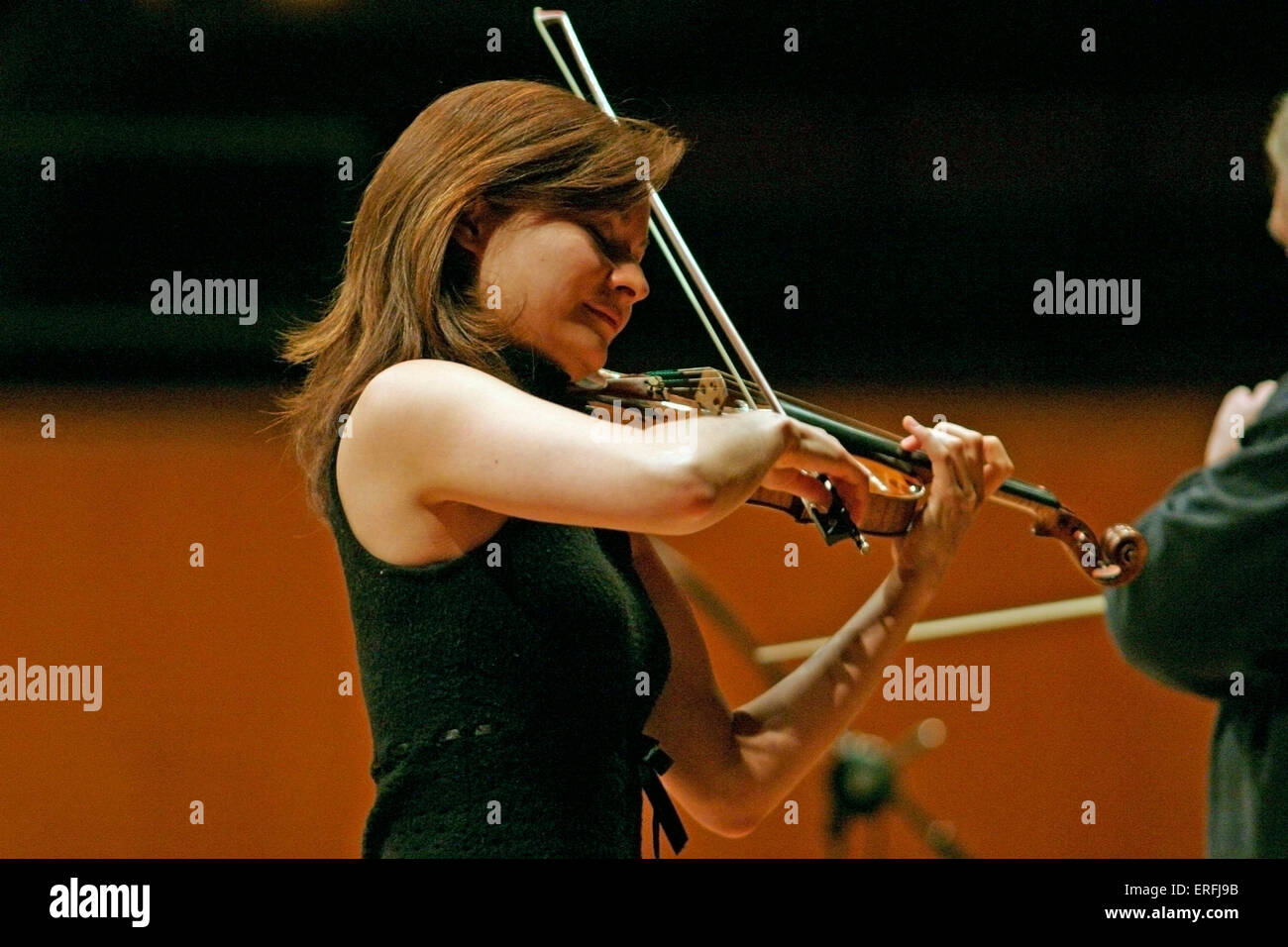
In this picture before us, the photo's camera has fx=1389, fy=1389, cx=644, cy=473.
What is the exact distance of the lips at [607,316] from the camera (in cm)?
103

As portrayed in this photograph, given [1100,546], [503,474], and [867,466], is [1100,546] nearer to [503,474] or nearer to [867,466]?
[867,466]

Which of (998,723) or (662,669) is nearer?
(662,669)

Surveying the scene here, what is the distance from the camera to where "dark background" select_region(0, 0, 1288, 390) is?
1637 millimetres

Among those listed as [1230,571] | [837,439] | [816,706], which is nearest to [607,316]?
[837,439]

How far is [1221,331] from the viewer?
1803mm

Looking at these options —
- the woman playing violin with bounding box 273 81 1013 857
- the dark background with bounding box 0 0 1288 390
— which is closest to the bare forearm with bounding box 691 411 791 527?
the woman playing violin with bounding box 273 81 1013 857

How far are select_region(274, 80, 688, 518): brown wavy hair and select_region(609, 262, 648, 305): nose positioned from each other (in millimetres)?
46

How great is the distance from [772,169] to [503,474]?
1038mm

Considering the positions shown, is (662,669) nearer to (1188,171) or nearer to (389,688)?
(389,688)

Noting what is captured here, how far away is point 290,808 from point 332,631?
24 centimetres

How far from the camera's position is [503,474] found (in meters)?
0.87

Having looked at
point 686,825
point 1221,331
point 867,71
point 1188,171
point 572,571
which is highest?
point 867,71

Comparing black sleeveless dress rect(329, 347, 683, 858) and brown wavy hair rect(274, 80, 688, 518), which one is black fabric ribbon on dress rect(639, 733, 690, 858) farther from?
brown wavy hair rect(274, 80, 688, 518)
